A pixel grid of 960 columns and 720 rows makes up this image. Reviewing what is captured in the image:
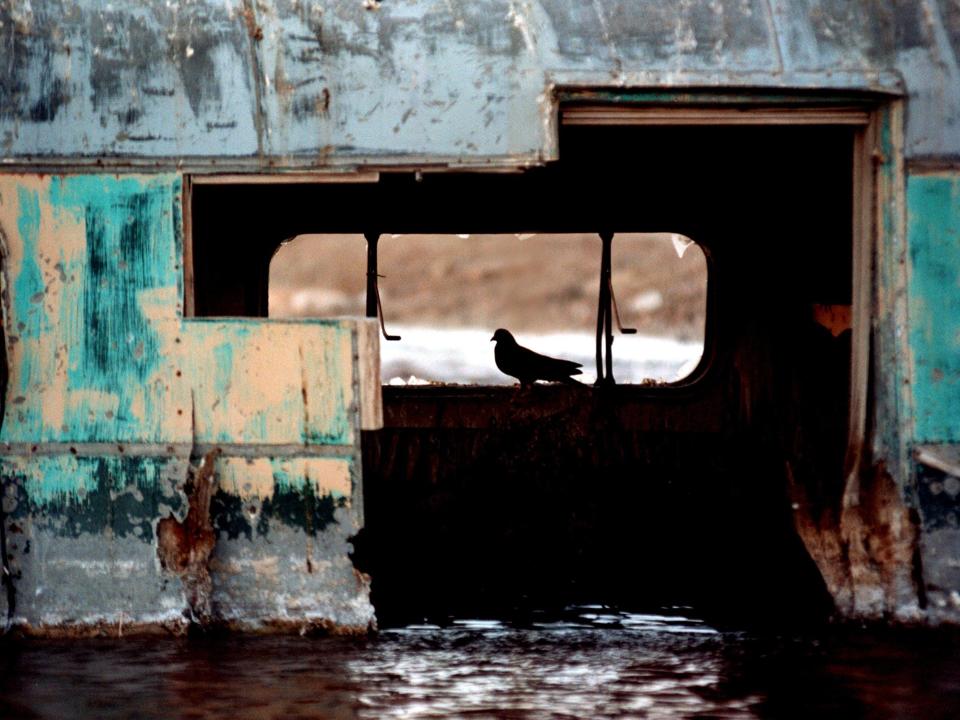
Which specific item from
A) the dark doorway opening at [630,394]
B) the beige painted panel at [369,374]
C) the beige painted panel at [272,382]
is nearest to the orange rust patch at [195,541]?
the beige painted panel at [272,382]

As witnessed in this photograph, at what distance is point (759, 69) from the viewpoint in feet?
20.0

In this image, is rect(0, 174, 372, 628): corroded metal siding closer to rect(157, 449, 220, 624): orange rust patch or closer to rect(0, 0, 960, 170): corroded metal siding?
rect(157, 449, 220, 624): orange rust patch

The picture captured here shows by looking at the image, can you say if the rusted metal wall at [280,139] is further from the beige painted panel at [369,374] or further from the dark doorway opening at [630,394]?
the dark doorway opening at [630,394]

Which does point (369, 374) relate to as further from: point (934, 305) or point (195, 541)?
point (934, 305)

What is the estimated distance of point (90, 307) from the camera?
Answer: 6.23 meters

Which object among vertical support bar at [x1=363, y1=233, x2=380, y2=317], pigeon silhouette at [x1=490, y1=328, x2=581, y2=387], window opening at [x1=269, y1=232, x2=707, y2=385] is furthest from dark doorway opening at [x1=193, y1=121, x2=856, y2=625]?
window opening at [x1=269, y1=232, x2=707, y2=385]

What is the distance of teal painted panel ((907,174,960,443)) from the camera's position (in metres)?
6.21

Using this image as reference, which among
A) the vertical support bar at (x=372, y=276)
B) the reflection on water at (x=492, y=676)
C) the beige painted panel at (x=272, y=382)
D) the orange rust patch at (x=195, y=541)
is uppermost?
the vertical support bar at (x=372, y=276)

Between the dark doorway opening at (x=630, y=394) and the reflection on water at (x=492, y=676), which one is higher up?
the dark doorway opening at (x=630, y=394)

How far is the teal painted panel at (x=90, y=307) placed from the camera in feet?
20.4

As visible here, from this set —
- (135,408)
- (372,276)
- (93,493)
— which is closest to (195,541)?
(93,493)

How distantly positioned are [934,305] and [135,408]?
11.1 feet

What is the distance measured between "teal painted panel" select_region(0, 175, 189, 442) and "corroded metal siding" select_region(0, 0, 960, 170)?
0.20m

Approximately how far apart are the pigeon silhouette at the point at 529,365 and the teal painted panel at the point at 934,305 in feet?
10.9
